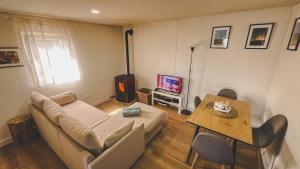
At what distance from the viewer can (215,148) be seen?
1.41 metres

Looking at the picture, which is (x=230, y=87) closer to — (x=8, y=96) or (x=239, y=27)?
(x=239, y=27)

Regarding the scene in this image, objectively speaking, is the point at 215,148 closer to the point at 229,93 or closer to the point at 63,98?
the point at 229,93

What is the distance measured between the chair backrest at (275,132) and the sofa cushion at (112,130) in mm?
1746

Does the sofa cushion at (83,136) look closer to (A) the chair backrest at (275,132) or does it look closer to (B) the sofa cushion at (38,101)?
(B) the sofa cushion at (38,101)

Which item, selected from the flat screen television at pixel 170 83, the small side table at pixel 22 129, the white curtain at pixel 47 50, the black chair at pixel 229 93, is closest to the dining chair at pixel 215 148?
the black chair at pixel 229 93

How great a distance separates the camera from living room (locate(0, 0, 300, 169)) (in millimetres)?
1913

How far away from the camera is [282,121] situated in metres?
1.54

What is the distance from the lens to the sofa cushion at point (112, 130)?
154cm

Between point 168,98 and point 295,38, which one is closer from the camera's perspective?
point 295,38

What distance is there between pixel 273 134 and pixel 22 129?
380 centimetres

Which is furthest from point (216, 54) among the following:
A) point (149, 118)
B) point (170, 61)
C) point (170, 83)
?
point (149, 118)

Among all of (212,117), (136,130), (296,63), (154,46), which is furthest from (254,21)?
(136,130)

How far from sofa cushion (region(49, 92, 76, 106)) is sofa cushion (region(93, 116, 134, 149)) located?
1.16m

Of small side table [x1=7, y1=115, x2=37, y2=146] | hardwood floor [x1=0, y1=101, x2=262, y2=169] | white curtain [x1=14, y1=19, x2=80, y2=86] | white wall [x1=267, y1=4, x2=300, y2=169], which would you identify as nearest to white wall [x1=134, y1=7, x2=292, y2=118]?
white wall [x1=267, y1=4, x2=300, y2=169]
